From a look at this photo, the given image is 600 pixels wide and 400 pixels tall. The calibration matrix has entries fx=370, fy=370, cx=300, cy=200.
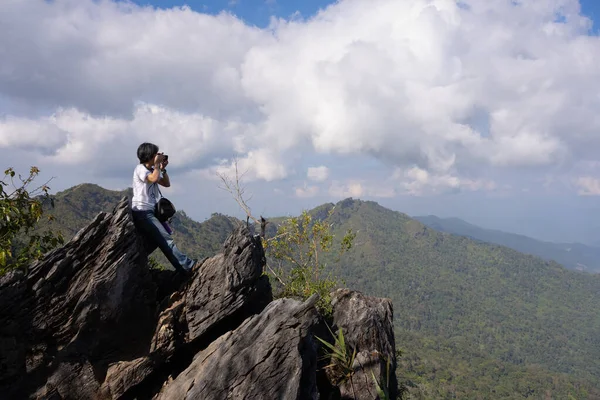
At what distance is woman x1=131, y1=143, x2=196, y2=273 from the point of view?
31.1ft

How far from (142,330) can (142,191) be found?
11.3 feet

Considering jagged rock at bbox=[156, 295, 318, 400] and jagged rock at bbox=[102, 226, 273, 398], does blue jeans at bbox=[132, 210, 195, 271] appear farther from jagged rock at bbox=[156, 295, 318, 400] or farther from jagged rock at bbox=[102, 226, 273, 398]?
jagged rock at bbox=[156, 295, 318, 400]

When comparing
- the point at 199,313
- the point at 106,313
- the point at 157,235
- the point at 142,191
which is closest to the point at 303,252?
the point at 199,313

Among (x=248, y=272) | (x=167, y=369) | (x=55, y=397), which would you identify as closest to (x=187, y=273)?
(x=248, y=272)

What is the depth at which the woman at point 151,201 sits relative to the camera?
948cm

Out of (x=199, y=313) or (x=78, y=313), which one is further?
(x=199, y=313)

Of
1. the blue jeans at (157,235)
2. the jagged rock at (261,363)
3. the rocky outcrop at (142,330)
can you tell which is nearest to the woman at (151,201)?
the blue jeans at (157,235)

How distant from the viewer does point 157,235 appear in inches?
378

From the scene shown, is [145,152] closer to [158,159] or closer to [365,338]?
[158,159]

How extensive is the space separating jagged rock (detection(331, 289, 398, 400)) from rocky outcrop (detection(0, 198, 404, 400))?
7 centimetres

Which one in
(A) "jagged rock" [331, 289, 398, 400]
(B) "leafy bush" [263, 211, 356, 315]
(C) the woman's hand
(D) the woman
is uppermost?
(C) the woman's hand

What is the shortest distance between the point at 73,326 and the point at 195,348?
269 centimetres

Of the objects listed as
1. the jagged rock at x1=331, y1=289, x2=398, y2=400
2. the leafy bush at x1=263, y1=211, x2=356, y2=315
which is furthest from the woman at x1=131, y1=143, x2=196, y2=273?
the jagged rock at x1=331, y1=289, x2=398, y2=400

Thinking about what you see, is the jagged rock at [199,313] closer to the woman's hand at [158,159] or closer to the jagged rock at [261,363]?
the jagged rock at [261,363]
